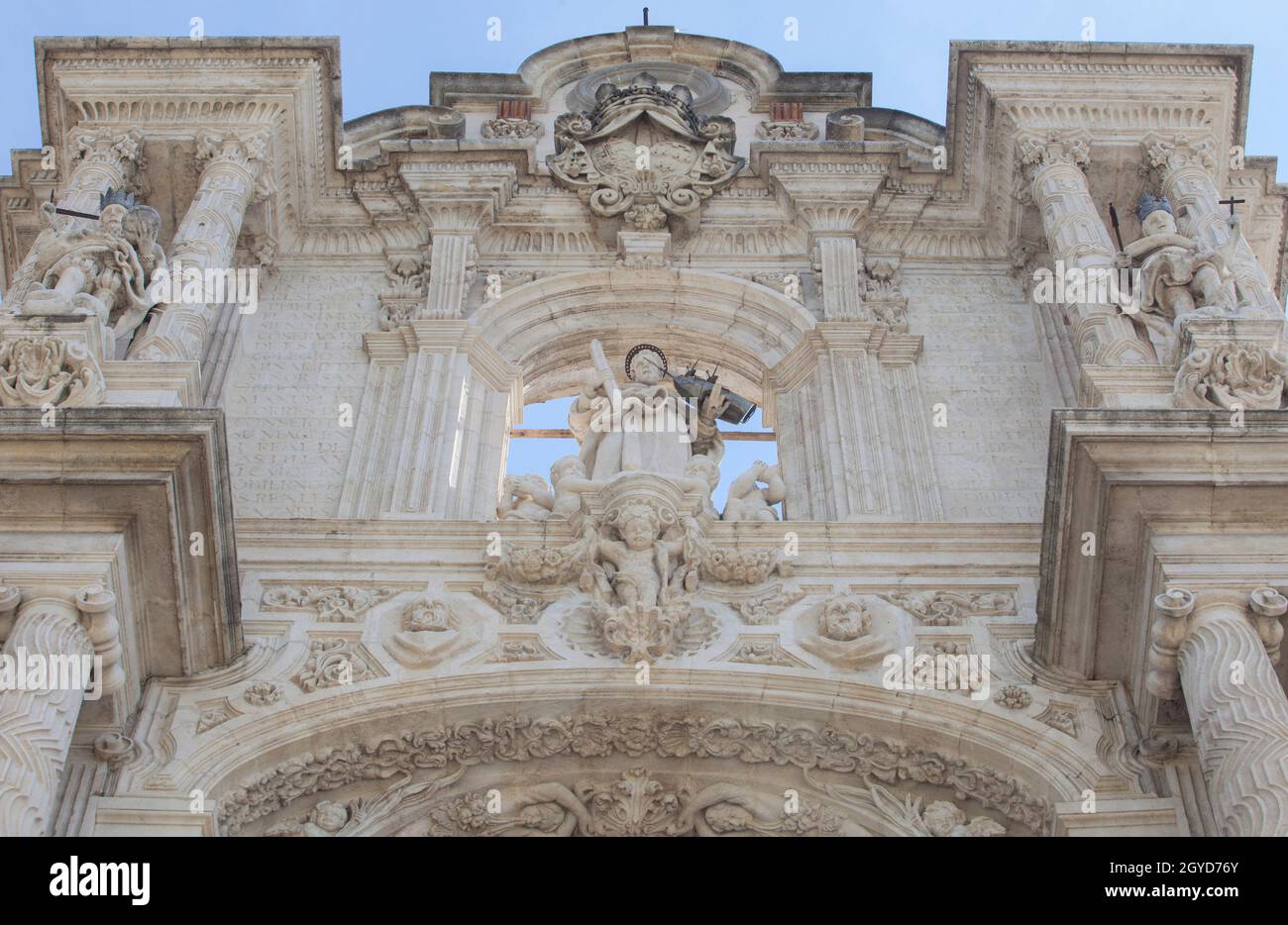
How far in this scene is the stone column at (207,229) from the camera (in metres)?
14.1

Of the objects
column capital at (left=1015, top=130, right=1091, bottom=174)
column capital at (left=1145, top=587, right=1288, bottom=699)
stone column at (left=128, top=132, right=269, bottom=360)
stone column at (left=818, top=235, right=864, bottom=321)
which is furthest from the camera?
column capital at (left=1015, top=130, right=1091, bottom=174)

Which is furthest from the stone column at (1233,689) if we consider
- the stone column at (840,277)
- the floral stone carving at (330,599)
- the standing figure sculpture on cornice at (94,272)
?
the standing figure sculpture on cornice at (94,272)

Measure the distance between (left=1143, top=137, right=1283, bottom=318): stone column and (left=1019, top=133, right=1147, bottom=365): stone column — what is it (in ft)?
1.97

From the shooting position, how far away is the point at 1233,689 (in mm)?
10672

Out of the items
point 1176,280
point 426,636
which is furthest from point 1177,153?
point 426,636

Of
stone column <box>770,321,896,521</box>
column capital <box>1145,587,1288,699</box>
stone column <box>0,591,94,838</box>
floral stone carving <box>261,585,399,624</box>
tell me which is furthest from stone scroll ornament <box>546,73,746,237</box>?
stone column <box>0,591,94,838</box>

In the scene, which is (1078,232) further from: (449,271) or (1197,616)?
(1197,616)

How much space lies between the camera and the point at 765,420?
1684 cm

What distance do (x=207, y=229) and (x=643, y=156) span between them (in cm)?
457

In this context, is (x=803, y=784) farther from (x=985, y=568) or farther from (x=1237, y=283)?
(x=1237, y=283)

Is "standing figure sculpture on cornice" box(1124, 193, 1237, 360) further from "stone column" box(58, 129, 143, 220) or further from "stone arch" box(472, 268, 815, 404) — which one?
"stone column" box(58, 129, 143, 220)

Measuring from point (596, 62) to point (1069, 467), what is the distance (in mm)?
10875

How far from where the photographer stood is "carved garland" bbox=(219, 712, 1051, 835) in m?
12.0

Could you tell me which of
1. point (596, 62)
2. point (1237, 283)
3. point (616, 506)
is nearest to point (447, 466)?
point (616, 506)
